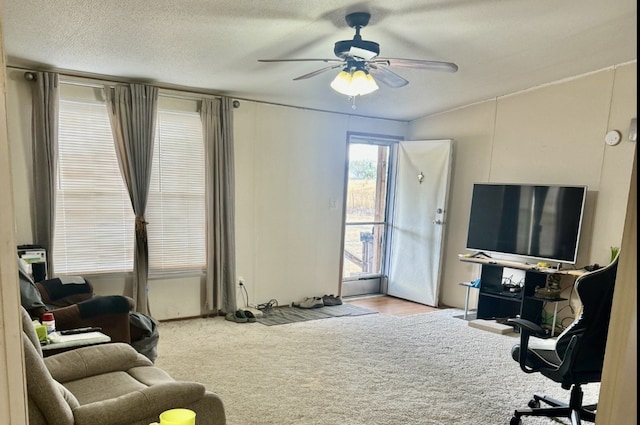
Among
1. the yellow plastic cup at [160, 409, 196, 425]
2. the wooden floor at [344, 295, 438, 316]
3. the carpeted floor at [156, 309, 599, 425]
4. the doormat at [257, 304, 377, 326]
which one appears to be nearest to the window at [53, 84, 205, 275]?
the carpeted floor at [156, 309, 599, 425]

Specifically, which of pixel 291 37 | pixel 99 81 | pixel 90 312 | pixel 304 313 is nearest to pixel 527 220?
pixel 304 313

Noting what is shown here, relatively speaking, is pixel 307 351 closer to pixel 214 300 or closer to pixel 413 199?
pixel 214 300

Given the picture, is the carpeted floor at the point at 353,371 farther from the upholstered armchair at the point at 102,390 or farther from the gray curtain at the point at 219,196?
the upholstered armchair at the point at 102,390

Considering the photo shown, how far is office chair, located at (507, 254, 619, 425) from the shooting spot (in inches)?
81.4

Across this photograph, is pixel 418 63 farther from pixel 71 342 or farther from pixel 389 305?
pixel 389 305

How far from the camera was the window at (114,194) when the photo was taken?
12.0 ft

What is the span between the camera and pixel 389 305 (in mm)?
5281

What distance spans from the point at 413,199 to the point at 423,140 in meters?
0.80

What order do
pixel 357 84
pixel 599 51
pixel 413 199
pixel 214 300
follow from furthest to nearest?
pixel 413 199
pixel 214 300
pixel 599 51
pixel 357 84

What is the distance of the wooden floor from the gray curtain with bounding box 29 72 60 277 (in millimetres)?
3422

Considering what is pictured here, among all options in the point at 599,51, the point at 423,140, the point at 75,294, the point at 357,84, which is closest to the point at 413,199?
the point at 423,140

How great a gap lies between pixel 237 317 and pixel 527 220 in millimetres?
3205

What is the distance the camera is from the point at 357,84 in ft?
8.75

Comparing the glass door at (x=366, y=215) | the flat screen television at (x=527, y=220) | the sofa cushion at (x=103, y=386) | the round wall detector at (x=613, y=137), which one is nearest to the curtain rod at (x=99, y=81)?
the glass door at (x=366, y=215)
